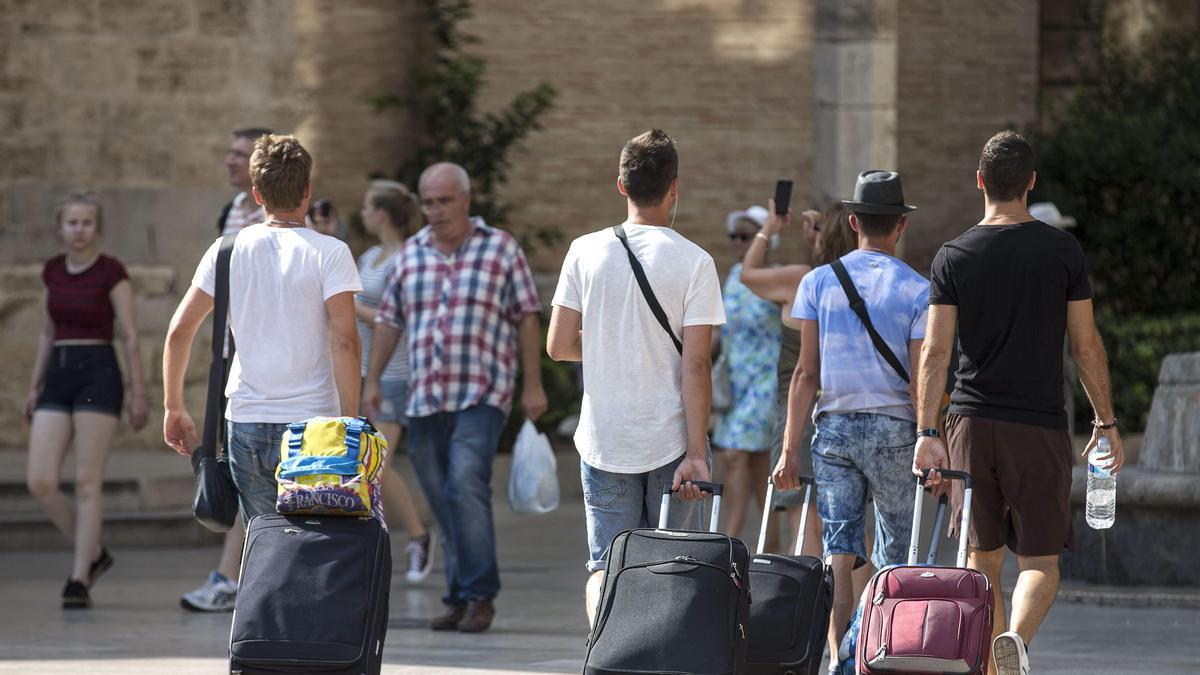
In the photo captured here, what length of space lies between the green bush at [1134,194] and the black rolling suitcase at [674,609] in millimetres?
11941

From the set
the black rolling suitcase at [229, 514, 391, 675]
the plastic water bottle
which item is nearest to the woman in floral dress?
the plastic water bottle

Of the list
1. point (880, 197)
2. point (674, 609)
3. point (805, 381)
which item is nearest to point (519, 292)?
point (805, 381)

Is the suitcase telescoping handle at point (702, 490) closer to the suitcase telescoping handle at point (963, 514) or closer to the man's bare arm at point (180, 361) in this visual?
the suitcase telescoping handle at point (963, 514)

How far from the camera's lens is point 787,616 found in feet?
19.7

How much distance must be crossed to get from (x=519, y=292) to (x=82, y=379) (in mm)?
2137

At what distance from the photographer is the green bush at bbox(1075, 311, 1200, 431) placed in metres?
16.5

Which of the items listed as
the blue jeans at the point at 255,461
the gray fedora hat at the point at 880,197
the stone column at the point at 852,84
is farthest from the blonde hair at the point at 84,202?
the stone column at the point at 852,84

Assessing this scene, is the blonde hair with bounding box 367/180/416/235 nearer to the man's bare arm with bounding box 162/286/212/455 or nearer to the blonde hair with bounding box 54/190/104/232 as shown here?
the blonde hair with bounding box 54/190/104/232

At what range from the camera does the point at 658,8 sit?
17.9 m

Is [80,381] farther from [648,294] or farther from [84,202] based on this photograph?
[648,294]

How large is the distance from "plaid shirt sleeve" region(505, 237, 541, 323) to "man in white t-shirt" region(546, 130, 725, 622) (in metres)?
2.26

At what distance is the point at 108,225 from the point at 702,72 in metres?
6.62

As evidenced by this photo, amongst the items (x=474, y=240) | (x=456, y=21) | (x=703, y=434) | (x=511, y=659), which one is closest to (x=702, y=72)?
(x=456, y=21)

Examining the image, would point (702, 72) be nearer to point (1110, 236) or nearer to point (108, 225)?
point (1110, 236)
